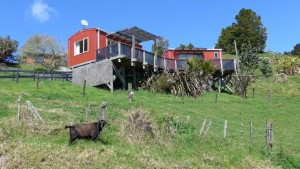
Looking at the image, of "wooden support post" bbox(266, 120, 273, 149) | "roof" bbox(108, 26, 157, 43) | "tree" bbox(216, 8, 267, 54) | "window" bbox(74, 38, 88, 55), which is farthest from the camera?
"tree" bbox(216, 8, 267, 54)

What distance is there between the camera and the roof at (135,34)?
3331cm

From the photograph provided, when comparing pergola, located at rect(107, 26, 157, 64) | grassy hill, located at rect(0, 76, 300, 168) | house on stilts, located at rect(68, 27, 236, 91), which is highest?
pergola, located at rect(107, 26, 157, 64)

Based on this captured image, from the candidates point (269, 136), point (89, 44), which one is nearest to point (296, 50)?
point (89, 44)

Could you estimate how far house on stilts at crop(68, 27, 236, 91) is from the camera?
103ft

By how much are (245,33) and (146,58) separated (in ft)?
120

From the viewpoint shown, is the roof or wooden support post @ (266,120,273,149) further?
the roof

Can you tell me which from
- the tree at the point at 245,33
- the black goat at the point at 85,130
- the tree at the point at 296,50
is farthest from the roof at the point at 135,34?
the tree at the point at 296,50

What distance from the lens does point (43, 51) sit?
60312 millimetres

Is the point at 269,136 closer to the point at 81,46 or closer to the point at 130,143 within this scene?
the point at 130,143

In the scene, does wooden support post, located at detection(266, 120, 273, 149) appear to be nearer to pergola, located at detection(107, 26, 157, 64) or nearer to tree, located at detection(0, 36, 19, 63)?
pergola, located at detection(107, 26, 157, 64)

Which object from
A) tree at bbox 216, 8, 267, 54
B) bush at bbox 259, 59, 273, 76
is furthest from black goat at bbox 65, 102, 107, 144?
tree at bbox 216, 8, 267, 54

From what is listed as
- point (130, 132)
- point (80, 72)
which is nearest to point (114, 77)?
point (80, 72)

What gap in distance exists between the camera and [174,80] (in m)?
31.9

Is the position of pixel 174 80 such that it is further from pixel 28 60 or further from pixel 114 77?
pixel 28 60
